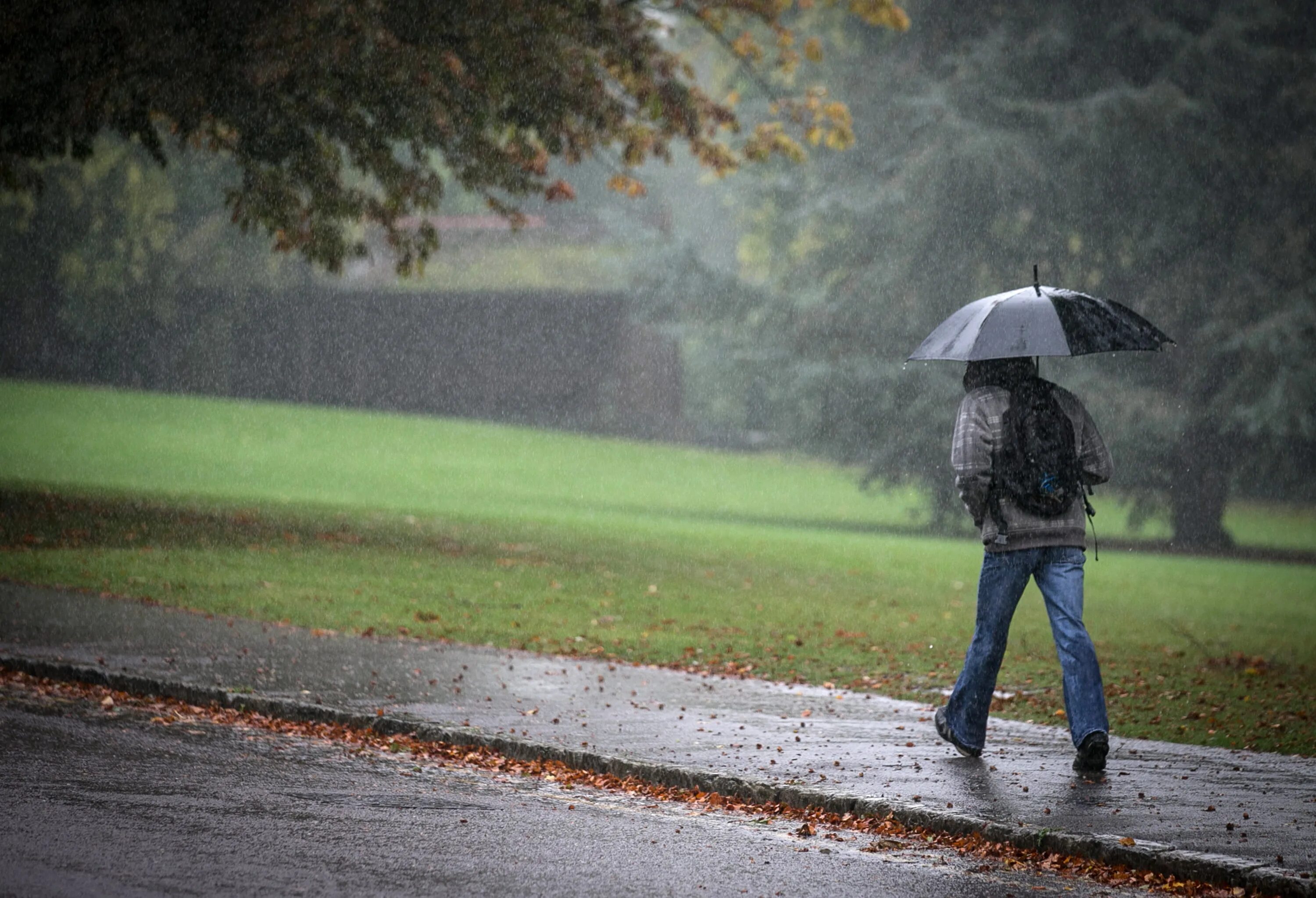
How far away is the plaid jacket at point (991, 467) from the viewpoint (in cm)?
704

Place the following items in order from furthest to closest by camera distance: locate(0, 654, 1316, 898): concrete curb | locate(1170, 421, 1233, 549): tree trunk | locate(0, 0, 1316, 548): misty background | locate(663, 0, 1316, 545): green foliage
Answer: locate(1170, 421, 1233, 549): tree trunk → locate(0, 0, 1316, 548): misty background → locate(663, 0, 1316, 545): green foliage → locate(0, 654, 1316, 898): concrete curb

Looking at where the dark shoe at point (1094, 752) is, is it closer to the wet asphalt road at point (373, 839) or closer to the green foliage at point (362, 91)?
the wet asphalt road at point (373, 839)

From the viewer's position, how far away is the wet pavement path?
20.2 ft

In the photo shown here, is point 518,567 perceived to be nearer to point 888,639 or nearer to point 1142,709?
point 888,639

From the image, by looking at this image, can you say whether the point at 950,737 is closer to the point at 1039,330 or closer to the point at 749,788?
the point at 749,788

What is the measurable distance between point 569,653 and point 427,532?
9.30m

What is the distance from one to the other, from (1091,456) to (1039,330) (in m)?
0.67

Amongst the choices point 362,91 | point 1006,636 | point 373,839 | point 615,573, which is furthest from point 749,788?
point 615,573

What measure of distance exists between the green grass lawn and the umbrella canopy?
8.94ft

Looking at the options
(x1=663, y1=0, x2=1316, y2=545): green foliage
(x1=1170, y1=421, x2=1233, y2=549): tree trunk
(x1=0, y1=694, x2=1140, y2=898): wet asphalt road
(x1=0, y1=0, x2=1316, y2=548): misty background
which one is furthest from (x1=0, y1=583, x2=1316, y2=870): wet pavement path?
(x1=1170, y1=421, x2=1233, y2=549): tree trunk

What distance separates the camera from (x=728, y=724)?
8258 mm

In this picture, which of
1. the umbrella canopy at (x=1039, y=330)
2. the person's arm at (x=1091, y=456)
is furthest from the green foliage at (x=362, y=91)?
the person's arm at (x=1091, y=456)

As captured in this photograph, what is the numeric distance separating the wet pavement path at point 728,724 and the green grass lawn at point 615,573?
3.92 ft

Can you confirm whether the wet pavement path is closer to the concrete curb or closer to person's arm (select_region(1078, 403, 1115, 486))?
the concrete curb
